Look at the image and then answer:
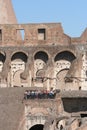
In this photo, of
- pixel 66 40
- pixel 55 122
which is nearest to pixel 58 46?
pixel 66 40

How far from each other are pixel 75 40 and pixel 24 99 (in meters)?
11.3

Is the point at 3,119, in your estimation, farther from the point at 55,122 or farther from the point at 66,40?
the point at 66,40

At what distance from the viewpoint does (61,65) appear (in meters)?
54.3

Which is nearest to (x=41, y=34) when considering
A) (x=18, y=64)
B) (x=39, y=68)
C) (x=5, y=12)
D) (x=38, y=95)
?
(x=39, y=68)

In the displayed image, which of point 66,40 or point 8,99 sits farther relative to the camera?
point 66,40

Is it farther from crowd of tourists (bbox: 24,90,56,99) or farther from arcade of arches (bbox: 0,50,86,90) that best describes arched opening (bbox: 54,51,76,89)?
crowd of tourists (bbox: 24,90,56,99)

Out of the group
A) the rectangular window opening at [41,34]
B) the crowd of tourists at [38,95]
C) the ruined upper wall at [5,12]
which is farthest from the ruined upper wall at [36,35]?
the crowd of tourists at [38,95]

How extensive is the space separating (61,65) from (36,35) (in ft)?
13.2

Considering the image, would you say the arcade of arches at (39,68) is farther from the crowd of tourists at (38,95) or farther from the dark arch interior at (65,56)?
the crowd of tourists at (38,95)

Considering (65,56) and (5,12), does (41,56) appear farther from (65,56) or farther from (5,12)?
(5,12)

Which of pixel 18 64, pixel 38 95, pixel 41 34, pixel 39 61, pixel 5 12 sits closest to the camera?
pixel 38 95

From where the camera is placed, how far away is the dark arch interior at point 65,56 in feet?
177

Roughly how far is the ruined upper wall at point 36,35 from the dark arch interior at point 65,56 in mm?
1169

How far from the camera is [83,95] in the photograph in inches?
1839
